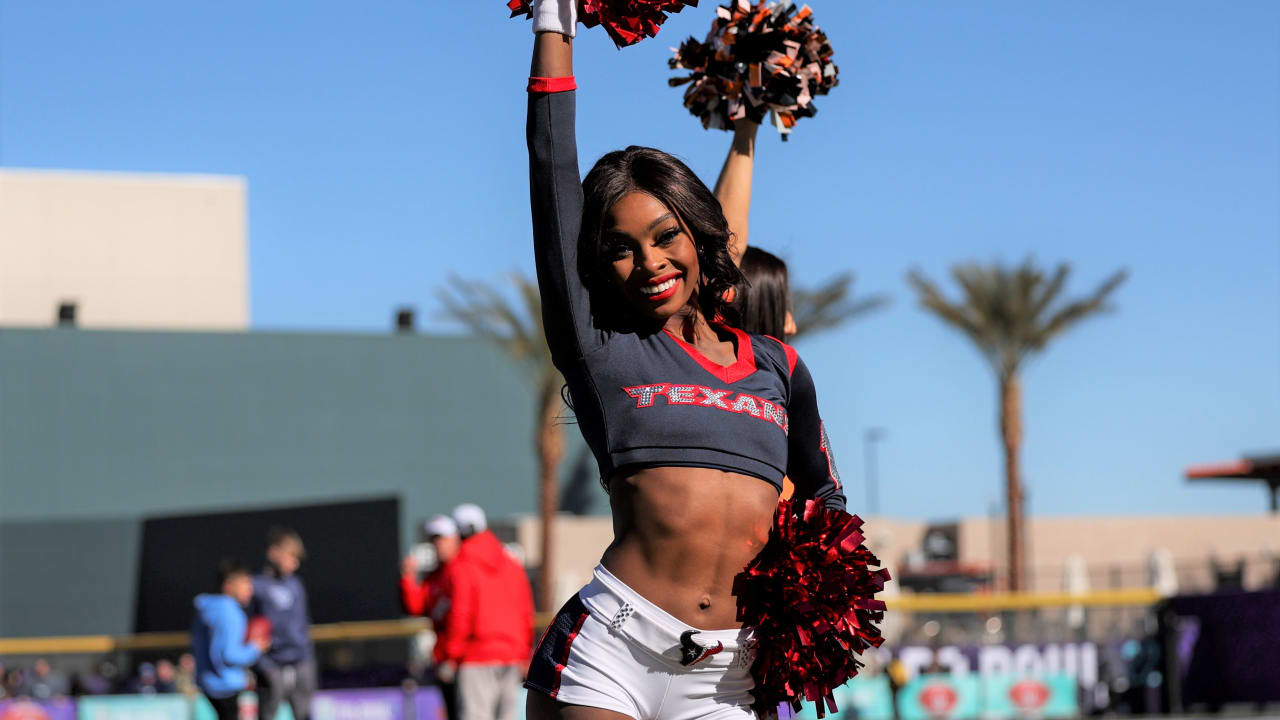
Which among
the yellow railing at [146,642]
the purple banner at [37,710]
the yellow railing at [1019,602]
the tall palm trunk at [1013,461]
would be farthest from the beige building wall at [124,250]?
the yellow railing at [1019,602]

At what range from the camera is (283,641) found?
12.8 meters

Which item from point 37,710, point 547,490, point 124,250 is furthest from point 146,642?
point 124,250

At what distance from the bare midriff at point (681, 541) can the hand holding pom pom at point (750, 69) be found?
136 centimetres

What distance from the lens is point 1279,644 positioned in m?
17.2

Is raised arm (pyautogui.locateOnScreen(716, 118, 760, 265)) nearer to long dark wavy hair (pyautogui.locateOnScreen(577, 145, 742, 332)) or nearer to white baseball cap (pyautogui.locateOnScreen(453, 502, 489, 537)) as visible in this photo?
long dark wavy hair (pyautogui.locateOnScreen(577, 145, 742, 332))

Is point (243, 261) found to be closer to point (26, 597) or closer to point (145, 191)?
point (145, 191)

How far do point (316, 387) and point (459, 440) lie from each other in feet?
13.0

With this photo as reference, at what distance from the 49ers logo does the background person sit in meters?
10.0

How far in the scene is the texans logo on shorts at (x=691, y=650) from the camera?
9.84ft

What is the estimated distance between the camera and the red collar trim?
10.4 ft

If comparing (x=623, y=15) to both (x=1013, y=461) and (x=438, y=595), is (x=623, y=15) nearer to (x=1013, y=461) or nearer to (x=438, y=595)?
(x=438, y=595)

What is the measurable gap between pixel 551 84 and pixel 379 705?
15.5m

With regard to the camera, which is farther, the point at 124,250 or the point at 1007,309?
the point at 124,250

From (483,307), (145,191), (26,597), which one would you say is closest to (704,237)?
(483,307)
